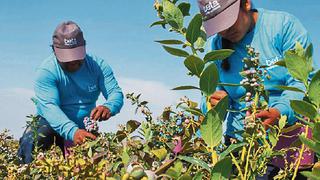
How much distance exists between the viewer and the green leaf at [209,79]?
869 millimetres

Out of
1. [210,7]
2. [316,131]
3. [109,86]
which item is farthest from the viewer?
[109,86]

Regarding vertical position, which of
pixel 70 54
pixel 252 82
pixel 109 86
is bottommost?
pixel 109 86

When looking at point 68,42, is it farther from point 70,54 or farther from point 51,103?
point 51,103

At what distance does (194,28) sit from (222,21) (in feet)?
3.24

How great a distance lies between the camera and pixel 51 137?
440cm

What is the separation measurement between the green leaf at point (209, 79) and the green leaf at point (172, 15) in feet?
0.54

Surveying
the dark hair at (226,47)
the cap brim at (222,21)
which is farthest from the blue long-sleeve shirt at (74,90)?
the cap brim at (222,21)

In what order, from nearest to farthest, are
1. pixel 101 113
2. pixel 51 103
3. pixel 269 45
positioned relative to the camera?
pixel 269 45 < pixel 101 113 < pixel 51 103

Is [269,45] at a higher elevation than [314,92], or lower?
lower

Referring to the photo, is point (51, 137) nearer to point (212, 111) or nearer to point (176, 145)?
point (176, 145)

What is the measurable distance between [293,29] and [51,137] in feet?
8.59

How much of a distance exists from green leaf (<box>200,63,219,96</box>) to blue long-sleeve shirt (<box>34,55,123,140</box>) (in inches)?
133

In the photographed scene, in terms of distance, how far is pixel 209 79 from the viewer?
0.89 metres

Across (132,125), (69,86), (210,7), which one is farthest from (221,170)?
(69,86)
